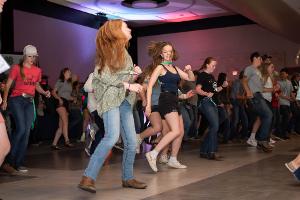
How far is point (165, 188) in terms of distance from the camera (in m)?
3.78

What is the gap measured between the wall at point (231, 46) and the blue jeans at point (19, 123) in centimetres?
1157

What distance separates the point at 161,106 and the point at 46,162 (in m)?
2.08

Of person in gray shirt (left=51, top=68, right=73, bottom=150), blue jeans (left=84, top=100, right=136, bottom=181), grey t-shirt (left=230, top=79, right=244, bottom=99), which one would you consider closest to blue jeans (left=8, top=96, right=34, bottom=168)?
blue jeans (left=84, top=100, right=136, bottom=181)

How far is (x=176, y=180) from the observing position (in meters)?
4.18

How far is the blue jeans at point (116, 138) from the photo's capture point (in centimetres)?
358

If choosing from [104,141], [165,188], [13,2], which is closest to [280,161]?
[165,188]

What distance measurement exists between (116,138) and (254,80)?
3.59 meters

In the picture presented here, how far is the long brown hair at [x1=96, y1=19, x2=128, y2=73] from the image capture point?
365 cm

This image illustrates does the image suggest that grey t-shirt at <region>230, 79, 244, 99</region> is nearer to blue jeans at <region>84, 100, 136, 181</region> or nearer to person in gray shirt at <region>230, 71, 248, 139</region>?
person in gray shirt at <region>230, 71, 248, 139</region>

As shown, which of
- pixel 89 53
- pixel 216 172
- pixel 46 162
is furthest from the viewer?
pixel 89 53

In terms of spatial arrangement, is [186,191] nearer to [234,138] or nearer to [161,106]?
[161,106]

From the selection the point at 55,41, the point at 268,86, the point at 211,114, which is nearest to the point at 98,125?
the point at 211,114

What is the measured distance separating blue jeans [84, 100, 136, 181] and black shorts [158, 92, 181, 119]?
3.07 feet

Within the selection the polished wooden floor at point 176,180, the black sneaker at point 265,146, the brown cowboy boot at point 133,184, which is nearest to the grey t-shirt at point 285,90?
the black sneaker at point 265,146
